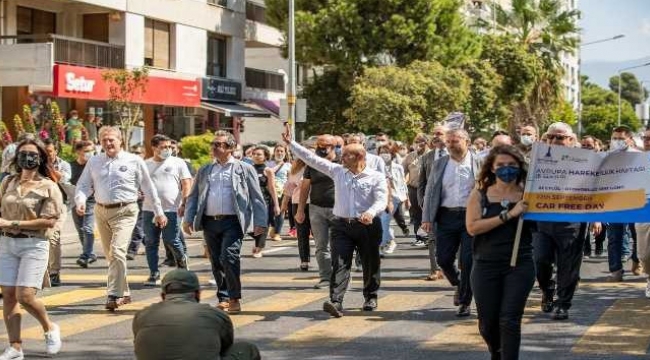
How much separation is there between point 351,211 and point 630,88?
165 metres

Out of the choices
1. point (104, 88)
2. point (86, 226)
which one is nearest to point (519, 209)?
point (86, 226)

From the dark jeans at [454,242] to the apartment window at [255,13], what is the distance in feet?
120

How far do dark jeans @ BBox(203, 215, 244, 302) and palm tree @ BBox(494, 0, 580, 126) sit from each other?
52.6 m

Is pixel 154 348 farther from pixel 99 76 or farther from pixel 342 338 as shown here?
pixel 99 76

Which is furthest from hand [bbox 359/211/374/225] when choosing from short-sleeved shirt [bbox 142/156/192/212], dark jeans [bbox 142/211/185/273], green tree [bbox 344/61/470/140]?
green tree [bbox 344/61/470/140]

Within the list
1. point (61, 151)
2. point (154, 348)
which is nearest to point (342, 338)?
point (154, 348)

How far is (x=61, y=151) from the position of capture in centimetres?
2717

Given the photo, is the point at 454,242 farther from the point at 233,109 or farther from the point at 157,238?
the point at 233,109

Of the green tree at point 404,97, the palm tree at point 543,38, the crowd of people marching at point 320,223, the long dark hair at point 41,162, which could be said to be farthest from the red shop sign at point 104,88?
the palm tree at point 543,38

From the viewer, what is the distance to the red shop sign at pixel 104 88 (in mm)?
32906

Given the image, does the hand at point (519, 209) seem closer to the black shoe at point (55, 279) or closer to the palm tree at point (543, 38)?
the black shoe at point (55, 279)

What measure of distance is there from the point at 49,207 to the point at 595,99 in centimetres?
13945

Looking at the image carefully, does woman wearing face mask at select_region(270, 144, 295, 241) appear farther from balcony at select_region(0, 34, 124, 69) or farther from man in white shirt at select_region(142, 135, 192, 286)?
balcony at select_region(0, 34, 124, 69)

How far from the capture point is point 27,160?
9.04 meters
